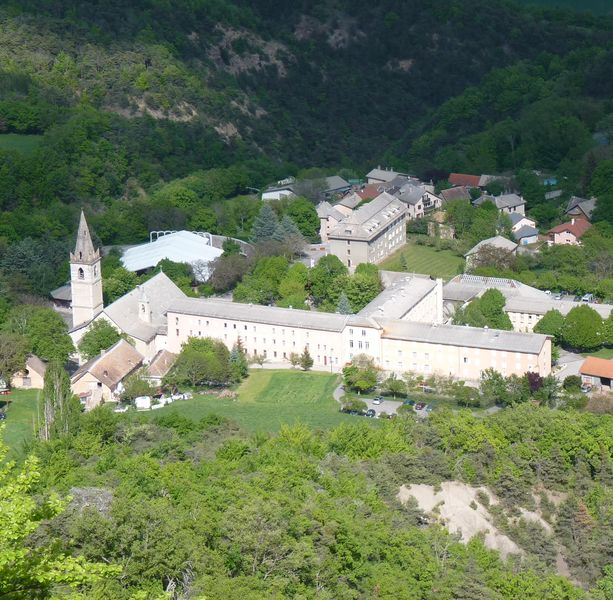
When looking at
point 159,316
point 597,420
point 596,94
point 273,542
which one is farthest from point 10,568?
point 596,94

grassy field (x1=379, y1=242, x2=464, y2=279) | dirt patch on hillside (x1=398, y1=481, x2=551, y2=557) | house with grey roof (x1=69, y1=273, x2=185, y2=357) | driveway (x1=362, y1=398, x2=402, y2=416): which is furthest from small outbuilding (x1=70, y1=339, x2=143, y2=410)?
grassy field (x1=379, y1=242, x2=464, y2=279)

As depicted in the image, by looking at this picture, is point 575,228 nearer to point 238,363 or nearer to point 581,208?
point 581,208

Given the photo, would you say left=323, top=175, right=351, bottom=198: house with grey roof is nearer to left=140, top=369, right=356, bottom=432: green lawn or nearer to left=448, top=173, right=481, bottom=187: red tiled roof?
left=448, top=173, right=481, bottom=187: red tiled roof

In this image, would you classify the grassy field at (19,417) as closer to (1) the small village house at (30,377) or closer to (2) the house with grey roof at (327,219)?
(1) the small village house at (30,377)

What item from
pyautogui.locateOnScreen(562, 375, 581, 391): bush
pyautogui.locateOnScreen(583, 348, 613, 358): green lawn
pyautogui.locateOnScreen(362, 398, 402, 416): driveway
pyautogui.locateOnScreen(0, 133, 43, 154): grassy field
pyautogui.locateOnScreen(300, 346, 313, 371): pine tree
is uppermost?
pyautogui.locateOnScreen(0, 133, 43, 154): grassy field

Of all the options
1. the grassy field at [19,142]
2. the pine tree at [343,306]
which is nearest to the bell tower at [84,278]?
the pine tree at [343,306]

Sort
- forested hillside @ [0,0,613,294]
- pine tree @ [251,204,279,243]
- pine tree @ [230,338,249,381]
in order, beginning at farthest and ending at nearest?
forested hillside @ [0,0,613,294], pine tree @ [251,204,279,243], pine tree @ [230,338,249,381]

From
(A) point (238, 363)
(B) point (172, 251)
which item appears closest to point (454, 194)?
(B) point (172, 251)
